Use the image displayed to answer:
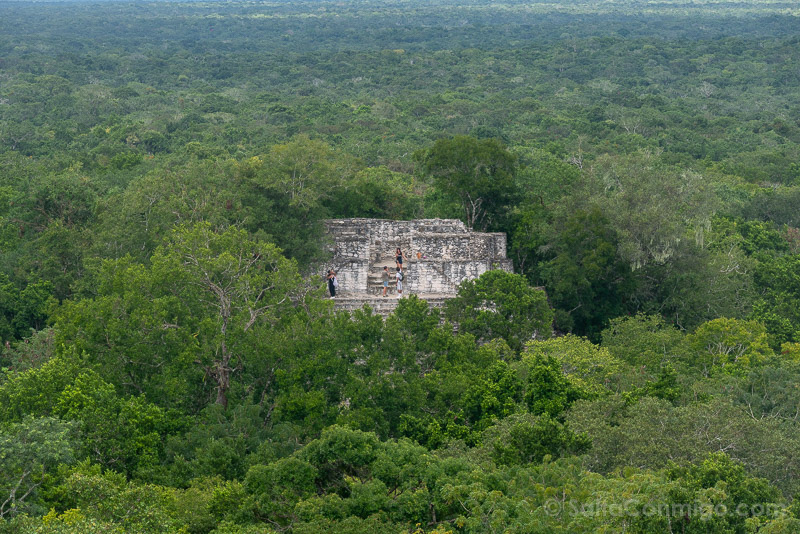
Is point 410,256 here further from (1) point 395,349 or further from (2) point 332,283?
(1) point 395,349

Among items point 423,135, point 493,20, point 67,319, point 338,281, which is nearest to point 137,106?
point 423,135

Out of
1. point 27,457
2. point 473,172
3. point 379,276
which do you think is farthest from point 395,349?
point 473,172

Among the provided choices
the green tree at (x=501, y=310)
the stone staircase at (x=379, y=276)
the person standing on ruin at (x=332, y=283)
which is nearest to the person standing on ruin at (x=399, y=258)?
the stone staircase at (x=379, y=276)

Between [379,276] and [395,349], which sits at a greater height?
[395,349]

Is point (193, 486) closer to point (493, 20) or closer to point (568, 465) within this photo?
point (568, 465)

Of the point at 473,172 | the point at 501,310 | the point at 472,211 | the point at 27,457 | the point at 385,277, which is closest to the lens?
the point at 27,457

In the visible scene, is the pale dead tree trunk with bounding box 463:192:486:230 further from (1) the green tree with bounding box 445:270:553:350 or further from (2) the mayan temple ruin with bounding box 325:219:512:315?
(1) the green tree with bounding box 445:270:553:350

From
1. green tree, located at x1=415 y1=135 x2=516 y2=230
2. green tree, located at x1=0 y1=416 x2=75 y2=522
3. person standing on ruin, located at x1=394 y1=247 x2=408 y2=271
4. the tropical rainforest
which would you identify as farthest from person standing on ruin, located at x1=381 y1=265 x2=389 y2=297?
green tree, located at x1=0 y1=416 x2=75 y2=522
